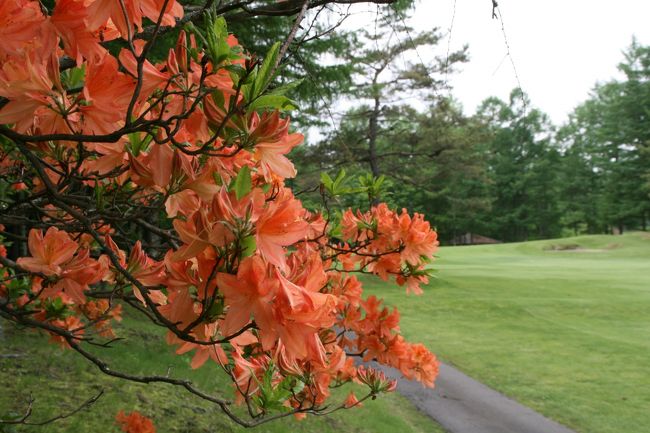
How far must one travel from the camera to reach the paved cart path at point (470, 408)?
4.89m

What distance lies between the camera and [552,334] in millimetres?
8578

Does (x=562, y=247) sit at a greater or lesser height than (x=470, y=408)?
greater

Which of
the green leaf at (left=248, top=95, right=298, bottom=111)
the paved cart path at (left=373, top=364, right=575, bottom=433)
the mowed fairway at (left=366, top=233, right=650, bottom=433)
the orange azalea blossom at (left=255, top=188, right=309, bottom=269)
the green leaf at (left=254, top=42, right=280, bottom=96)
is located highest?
the green leaf at (left=254, top=42, right=280, bottom=96)

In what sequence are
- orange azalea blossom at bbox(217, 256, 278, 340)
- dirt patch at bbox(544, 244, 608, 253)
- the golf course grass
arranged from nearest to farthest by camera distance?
orange azalea blossom at bbox(217, 256, 278, 340), the golf course grass, dirt patch at bbox(544, 244, 608, 253)

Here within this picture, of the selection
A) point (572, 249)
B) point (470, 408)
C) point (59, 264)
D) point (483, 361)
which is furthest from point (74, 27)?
point (572, 249)

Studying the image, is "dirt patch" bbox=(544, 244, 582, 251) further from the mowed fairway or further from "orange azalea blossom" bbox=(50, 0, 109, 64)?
"orange azalea blossom" bbox=(50, 0, 109, 64)

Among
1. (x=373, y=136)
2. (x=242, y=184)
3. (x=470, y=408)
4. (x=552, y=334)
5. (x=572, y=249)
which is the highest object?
(x=373, y=136)

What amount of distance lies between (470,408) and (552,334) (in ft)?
12.7

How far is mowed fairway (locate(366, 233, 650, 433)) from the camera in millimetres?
5645

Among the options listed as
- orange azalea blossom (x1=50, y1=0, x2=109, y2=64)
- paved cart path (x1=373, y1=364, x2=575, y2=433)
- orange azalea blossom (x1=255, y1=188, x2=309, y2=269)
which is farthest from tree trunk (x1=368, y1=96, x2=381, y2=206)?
orange azalea blossom (x1=255, y1=188, x2=309, y2=269)

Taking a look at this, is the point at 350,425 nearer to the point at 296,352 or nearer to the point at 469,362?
the point at 469,362

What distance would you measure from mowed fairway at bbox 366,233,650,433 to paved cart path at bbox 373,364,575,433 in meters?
0.21

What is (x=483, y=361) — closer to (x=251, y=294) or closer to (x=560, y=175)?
(x=251, y=294)

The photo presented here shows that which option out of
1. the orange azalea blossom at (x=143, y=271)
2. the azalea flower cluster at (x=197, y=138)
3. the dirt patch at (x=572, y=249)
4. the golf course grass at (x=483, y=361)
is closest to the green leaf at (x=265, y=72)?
the azalea flower cluster at (x=197, y=138)
